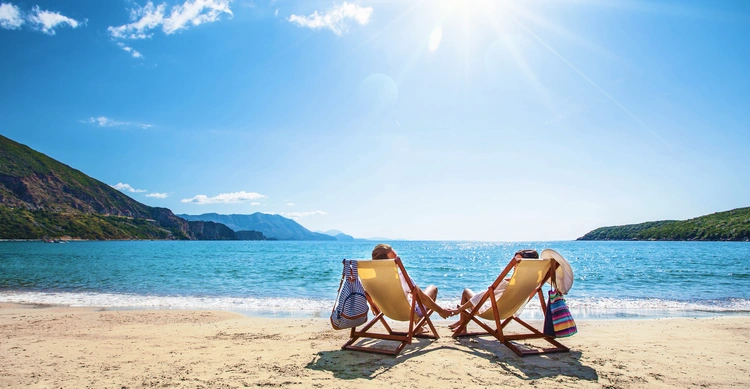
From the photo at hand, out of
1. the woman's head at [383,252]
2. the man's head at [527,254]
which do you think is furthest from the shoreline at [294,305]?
the woman's head at [383,252]

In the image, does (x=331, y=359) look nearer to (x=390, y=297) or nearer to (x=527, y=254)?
(x=390, y=297)

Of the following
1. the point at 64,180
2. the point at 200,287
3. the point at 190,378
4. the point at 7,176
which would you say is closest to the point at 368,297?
the point at 190,378

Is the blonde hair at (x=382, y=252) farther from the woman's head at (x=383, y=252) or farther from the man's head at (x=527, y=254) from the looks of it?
the man's head at (x=527, y=254)

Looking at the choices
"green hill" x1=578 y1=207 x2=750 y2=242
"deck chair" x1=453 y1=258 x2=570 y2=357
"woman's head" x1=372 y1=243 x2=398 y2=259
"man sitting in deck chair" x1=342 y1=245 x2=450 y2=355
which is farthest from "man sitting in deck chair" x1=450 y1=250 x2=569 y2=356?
"green hill" x1=578 y1=207 x2=750 y2=242

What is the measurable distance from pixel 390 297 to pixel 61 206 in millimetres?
139292

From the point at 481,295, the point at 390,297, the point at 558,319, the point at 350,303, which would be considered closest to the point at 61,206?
the point at 350,303

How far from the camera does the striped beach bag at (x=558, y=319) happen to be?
16.2 feet

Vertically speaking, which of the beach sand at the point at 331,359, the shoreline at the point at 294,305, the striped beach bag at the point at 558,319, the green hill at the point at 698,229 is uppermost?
the green hill at the point at 698,229

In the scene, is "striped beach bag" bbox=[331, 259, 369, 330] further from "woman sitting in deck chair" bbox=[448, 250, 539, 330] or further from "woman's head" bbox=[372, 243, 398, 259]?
"woman sitting in deck chair" bbox=[448, 250, 539, 330]

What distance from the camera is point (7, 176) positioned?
102 metres

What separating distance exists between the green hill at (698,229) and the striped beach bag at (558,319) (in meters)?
99.8

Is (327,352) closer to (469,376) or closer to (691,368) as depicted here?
(469,376)

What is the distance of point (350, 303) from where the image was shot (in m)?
5.21

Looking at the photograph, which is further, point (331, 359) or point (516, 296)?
point (516, 296)
